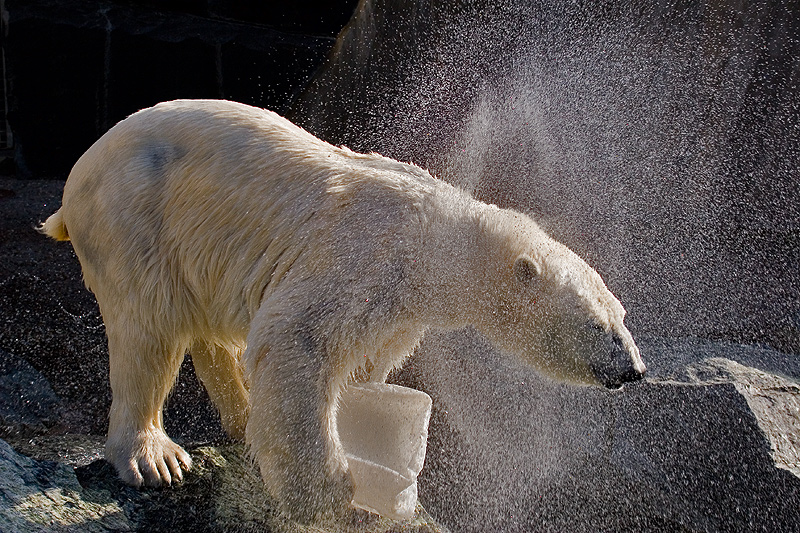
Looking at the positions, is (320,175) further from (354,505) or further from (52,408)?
(52,408)

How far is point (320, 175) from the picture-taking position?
2742mm

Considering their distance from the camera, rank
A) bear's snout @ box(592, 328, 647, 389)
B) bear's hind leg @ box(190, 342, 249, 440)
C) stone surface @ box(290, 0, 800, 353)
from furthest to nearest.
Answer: stone surface @ box(290, 0, 800, 353) < bear's hind leg @ box(190, 342, 249, 440) < bear's snout @ box(592, 328, 647, 389)

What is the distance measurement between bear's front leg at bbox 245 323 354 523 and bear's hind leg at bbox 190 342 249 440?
0.87 metres

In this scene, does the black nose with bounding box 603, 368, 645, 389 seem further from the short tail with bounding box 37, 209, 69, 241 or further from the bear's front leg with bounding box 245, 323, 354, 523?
the short tail with bounding box 37, 209, 69, 241

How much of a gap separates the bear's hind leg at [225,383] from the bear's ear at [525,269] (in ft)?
4.73

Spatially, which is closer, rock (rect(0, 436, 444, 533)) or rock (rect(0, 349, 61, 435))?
rock (rect(0, 436, 444, 533))

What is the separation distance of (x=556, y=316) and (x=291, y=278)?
0.90 metres

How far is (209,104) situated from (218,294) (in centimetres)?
76

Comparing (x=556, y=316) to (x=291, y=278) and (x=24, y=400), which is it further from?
(x=24, y=400)

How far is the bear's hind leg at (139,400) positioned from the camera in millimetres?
2746

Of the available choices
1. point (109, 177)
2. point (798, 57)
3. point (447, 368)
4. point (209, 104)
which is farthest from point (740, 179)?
point (109, 177)

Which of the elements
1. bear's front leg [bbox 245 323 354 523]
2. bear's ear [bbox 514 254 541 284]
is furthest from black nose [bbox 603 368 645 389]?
bear's front leg [bbox 245 323 354 523]

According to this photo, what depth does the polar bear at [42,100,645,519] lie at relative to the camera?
7.97ft

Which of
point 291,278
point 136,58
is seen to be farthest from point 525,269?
point 136,58
